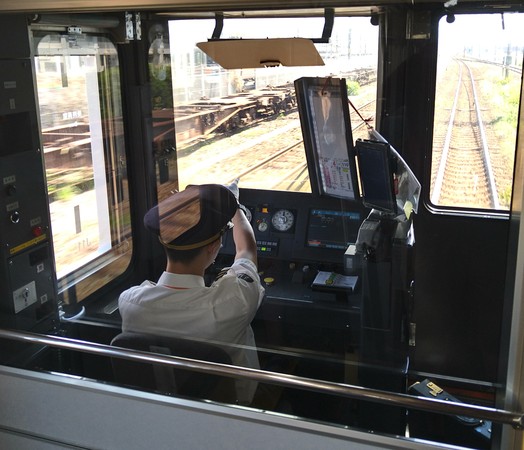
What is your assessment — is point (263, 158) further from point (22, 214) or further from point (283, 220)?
point (22, 214)

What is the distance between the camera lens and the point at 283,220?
2855mm

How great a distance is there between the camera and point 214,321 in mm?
2527

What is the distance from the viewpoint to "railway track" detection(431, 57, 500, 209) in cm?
229

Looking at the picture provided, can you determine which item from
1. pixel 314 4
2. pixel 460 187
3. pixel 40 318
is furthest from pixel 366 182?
pixel 40 318

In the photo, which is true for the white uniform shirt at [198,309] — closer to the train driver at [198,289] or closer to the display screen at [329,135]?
the train driver at [198,289]

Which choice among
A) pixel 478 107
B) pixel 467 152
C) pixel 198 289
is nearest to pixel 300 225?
pixel 198 289

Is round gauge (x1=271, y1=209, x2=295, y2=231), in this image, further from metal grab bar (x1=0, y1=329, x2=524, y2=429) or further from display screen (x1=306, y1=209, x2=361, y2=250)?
metal grab bar (x1=0, y1=329, x2=524, y2=429)

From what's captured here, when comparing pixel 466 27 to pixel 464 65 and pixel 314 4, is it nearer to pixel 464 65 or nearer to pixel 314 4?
pixel 464 65

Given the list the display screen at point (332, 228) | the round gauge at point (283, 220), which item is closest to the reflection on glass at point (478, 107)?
the display screen at point (332, 228)

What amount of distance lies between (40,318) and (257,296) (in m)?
0.99

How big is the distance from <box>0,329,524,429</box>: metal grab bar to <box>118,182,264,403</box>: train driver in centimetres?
25

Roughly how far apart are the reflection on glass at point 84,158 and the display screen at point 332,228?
2.84 feet

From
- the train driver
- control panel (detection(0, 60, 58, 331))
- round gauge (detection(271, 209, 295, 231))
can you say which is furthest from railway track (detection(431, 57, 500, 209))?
control panel (detection(0, 60, 58, 331))

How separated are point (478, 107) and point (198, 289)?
1.26m
